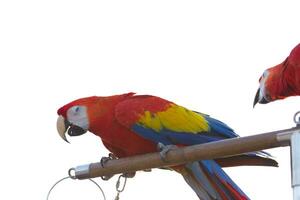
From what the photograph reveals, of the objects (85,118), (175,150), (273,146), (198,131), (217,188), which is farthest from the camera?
(85,118)

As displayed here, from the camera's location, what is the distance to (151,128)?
2930mm

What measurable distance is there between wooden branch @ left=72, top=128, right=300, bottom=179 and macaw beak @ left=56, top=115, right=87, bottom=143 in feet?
2.24

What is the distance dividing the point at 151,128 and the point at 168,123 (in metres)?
0.08

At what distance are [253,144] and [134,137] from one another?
1.12m

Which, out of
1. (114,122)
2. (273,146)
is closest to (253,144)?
(273,146)

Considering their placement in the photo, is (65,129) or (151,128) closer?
(151,128)

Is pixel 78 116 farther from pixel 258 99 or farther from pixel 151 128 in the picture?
pixel 258 99

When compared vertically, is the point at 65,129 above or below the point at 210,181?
above

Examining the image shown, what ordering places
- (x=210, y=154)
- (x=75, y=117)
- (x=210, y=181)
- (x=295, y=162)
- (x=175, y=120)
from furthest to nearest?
(x=75, y=117), (x=175, y=120), (x=210, y=181), (x=210, y=154), (x=295, y=162)

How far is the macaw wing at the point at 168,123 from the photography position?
2875 mm

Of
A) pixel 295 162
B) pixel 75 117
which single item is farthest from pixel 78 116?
pixel 295 162

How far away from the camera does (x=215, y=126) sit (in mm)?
2910

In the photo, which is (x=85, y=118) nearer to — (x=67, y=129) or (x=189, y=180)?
(x=67, y=129)

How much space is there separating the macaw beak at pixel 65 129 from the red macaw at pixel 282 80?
860mm
